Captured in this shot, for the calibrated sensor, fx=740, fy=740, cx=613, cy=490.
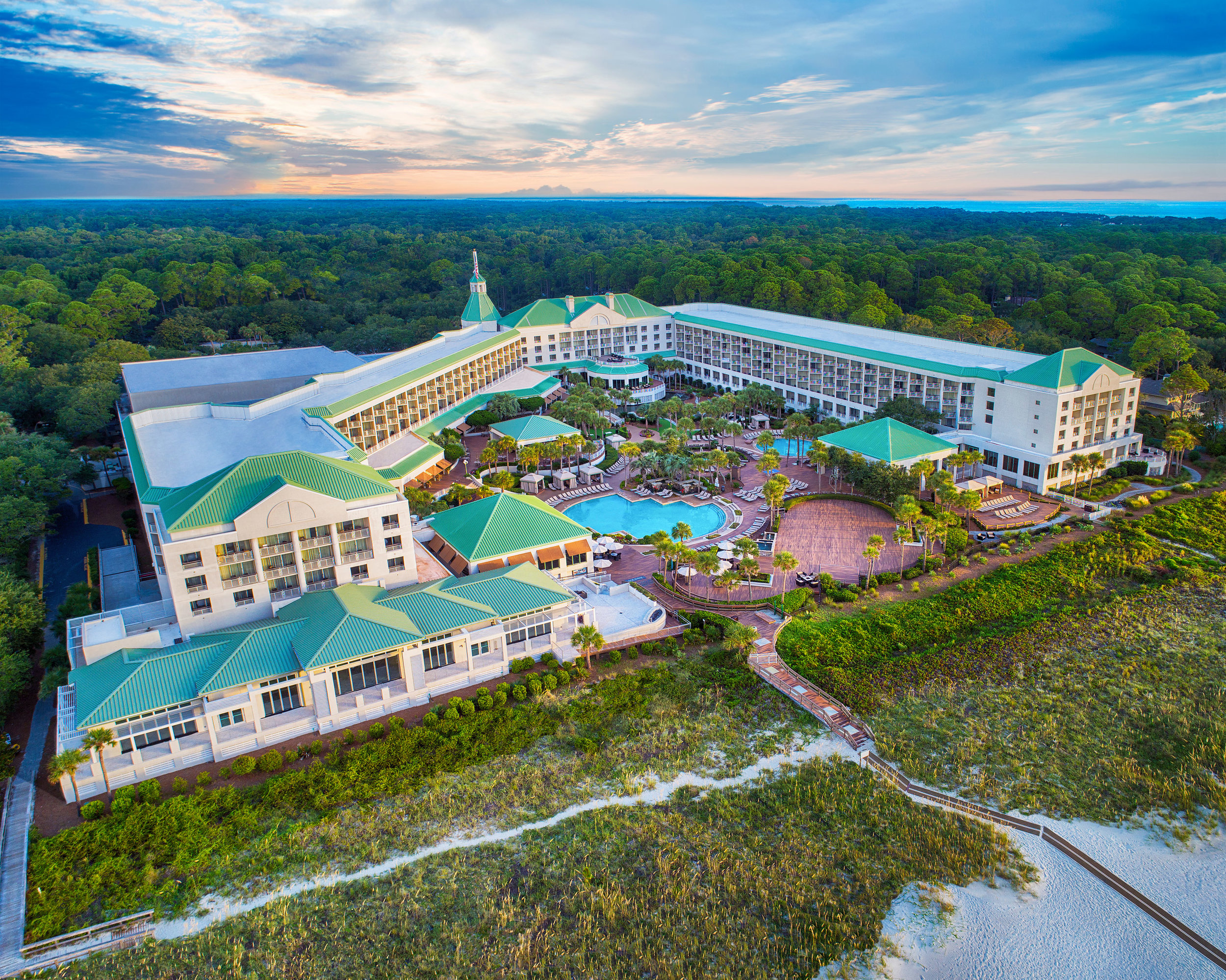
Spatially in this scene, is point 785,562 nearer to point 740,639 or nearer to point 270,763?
point 740,639

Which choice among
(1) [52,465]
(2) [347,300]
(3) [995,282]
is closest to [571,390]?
(1) [52,465]

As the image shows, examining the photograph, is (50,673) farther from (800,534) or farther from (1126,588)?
(1126,588)

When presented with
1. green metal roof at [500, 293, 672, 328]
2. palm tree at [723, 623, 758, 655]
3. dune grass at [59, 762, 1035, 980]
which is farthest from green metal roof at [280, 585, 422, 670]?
green metal roof at [500, 293, 672, 328]

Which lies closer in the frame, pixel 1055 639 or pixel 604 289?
pixel 1055 639

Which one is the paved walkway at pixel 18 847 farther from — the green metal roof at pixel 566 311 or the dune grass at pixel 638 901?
the green metal roof at pixel 566 311

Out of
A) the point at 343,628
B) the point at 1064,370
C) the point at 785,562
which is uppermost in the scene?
the point at 1064,370

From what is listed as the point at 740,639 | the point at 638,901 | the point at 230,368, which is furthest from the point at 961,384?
the point at 230,368
